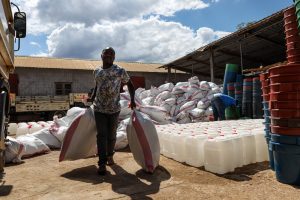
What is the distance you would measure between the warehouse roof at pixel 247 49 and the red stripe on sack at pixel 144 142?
24.7ft

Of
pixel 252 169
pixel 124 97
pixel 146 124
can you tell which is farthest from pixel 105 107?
pixel 124 97

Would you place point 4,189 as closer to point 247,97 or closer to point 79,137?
point 79,137

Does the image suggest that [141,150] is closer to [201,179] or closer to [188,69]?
[201,179]

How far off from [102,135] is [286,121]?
2167 mm

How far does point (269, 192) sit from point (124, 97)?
5.45 metres

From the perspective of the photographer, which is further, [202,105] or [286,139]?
[202,105]

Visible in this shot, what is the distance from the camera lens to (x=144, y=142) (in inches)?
148

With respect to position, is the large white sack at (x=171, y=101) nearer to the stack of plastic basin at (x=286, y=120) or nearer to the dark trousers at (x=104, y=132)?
the dark trousers at (x=104, y=132)

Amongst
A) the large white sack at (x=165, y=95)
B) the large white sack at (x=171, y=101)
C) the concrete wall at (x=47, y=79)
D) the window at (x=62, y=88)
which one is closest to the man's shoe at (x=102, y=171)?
the large white sack at (x=171, y=101)

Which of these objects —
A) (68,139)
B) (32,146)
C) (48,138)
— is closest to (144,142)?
(68,139)

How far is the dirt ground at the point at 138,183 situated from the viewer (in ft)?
9.27

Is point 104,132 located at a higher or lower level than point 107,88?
lower

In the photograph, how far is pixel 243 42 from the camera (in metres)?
13.1

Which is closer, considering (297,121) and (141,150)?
(297,121)
